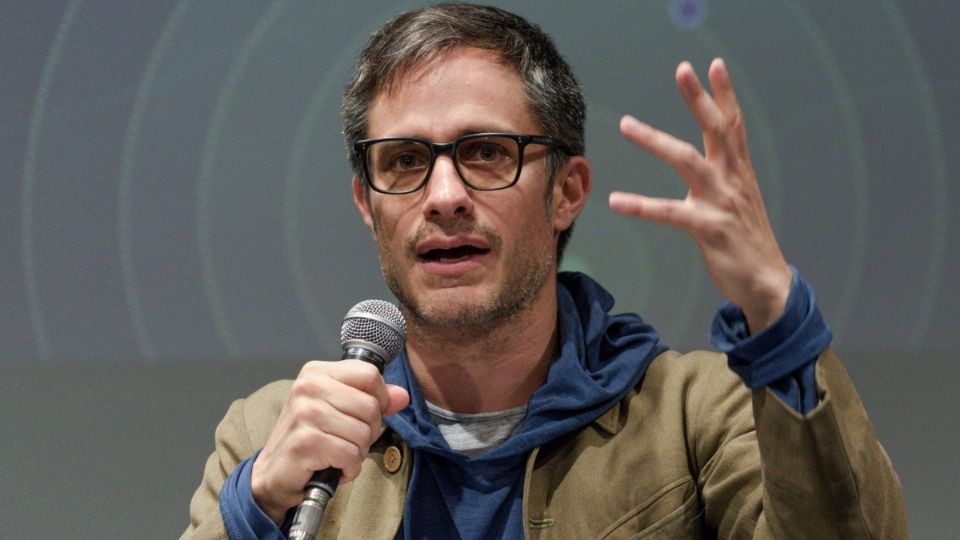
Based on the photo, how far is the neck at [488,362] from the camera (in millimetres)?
2041

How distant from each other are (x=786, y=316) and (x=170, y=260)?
200 cm

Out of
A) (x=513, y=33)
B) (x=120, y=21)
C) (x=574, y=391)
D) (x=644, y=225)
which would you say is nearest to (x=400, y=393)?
(x=574, y=391)

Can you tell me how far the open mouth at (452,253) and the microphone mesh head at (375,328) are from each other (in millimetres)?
273

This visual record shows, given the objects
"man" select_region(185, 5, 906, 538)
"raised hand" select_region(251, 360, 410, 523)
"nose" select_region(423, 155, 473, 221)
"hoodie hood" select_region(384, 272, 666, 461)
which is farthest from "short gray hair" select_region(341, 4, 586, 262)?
"raised hand" select_region(251, 360, 410, 523)

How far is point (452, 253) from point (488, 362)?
26 cm

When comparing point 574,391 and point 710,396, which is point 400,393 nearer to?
point 574,391

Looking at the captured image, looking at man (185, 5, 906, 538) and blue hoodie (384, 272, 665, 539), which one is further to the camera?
blue hoodie (384, 272, 665, 539)

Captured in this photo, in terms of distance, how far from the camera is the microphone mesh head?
1653 mm

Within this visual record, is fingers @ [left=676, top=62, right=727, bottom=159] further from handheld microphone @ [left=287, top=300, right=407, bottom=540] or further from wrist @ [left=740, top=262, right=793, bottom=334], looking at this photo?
handheld microphone @ [left=287, top=300, right=407, bottom=540]

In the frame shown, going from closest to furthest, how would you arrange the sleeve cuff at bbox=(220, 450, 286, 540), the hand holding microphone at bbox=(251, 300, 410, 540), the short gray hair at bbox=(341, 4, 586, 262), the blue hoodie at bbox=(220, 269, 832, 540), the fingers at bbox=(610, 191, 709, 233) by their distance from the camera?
the fingers at bbox=(610, 191, 709, 233), the hand holding microphone at bbox=(251, 300, 410, 540), the sleeve cuff at bbox=(220, 450, 286, 540), the blue hoodie at bbox=(220, 269, 832, 540), the short gray hair at bbox=(341, 4, 586, 262)

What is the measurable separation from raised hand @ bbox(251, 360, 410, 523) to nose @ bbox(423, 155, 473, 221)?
→ 1.32 ft

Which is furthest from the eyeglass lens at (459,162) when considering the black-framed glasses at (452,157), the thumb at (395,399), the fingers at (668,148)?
the fingers at (668,148)

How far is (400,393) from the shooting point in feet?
5.34

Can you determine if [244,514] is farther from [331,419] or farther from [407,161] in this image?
[407,161]
